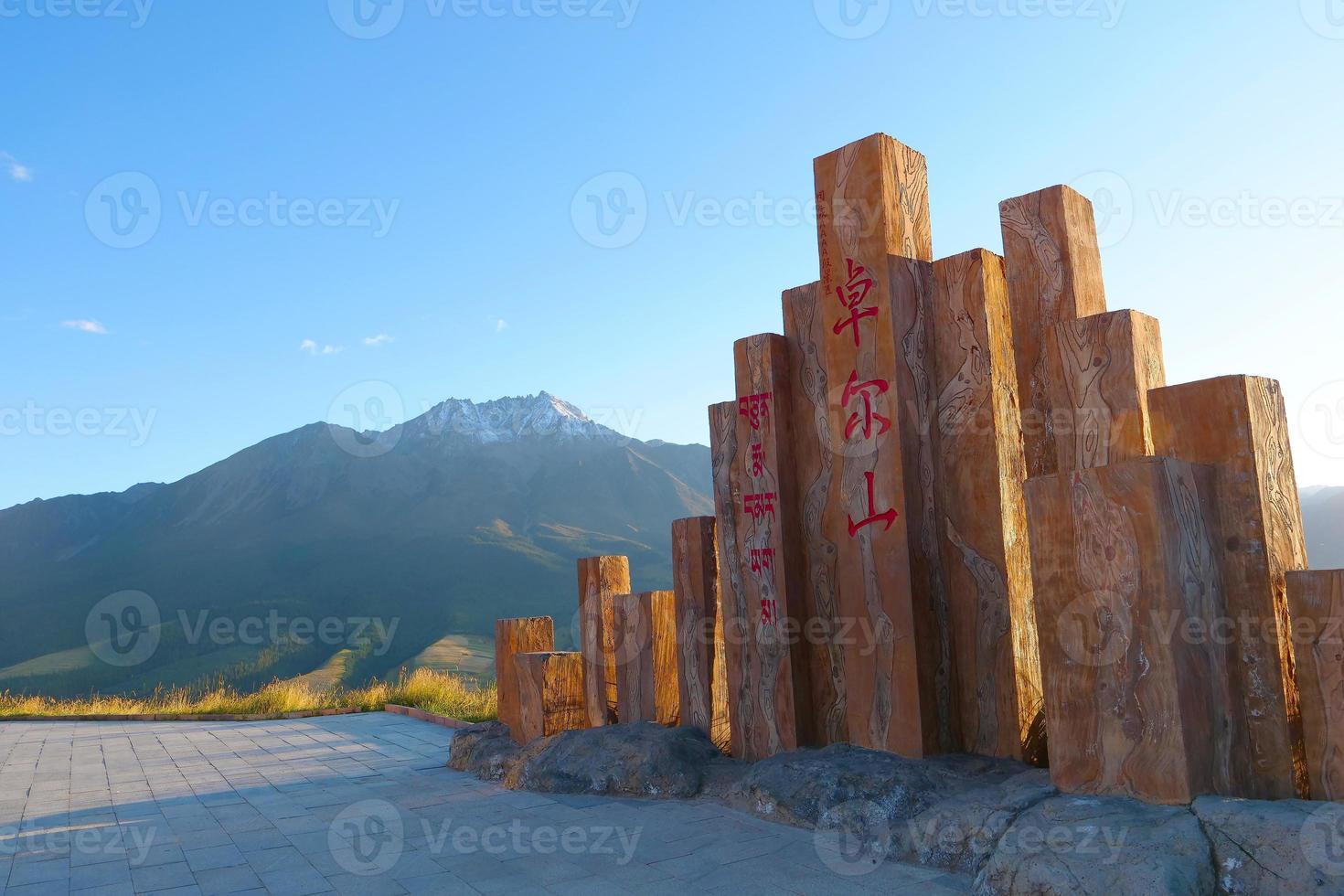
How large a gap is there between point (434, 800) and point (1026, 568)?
151 inches

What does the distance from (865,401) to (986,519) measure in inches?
37.2

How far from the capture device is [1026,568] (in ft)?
16.0

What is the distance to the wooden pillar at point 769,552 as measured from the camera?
5.48m

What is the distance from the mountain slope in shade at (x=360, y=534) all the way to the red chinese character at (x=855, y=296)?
47.9 meters

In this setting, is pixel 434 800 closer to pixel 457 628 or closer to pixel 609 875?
pixel 609 875

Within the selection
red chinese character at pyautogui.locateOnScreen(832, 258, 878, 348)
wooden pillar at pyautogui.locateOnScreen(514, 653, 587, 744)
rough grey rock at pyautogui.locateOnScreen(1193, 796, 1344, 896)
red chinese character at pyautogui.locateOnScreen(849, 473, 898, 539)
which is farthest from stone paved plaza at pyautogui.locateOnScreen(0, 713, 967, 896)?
red chinese character at pyautogui.locateOnScreen(832, 258, 878, 348)

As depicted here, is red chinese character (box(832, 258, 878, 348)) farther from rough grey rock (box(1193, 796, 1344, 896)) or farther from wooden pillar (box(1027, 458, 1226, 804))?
rough grey rock (box(1193, 796, 1344, 896))

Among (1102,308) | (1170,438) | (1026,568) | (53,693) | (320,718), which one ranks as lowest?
(53,693)

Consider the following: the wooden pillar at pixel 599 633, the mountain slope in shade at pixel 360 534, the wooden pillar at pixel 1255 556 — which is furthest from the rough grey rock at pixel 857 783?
the mountain slope in shade at pixel 360 534

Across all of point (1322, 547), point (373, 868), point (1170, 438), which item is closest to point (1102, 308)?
point (1170, 438)

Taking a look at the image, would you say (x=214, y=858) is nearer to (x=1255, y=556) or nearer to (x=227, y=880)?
(x=227, y=880)

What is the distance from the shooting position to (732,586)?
229 inches

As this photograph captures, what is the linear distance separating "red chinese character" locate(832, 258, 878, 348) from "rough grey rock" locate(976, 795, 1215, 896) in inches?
107

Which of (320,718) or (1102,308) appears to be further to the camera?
(320,718)
